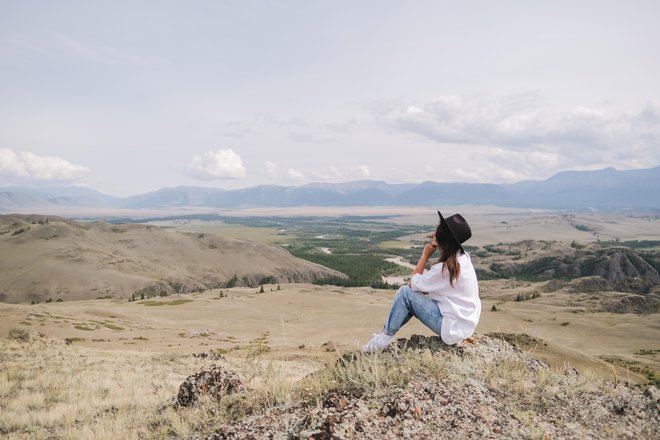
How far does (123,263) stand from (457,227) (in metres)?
122

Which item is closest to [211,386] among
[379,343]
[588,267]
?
[379,343]

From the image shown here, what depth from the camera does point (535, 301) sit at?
7125 cm

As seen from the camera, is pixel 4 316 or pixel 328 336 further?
pixel 328 336

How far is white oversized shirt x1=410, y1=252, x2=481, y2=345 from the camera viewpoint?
22.7 ft

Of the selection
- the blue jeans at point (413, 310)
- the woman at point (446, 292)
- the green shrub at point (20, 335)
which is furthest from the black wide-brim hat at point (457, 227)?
the green shrub at point (20, 335)

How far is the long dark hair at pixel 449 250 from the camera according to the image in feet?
22.3

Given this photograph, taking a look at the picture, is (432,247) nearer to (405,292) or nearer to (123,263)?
(405,292)

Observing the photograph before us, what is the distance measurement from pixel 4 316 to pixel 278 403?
4142 centimetres

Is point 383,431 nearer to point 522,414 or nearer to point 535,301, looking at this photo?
point 522,414

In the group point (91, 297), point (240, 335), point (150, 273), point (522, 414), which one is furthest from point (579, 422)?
point (150, 273)

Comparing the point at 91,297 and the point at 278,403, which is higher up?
the point at 278,403

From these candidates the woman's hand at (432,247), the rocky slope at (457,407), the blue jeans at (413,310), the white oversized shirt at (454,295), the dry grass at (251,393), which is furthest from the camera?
the blue jeans at (413,310)

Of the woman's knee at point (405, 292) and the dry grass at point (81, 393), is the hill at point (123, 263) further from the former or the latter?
the woman's knee at point (405, 292)

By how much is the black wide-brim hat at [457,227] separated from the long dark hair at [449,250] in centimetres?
5
